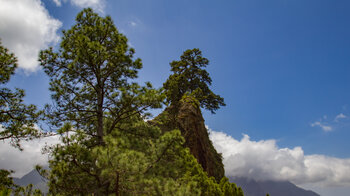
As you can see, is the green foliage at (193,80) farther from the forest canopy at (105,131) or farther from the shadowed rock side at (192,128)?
the forest canopy at (105,131)

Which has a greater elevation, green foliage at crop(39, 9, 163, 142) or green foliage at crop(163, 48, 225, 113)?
green foliage at crop(163, 48, 225, 113)

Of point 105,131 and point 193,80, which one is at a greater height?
point 193,80

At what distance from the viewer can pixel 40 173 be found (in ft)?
20.9

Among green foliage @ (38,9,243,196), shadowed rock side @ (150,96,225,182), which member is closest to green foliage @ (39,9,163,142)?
green foliage @ (38,9,243,196)

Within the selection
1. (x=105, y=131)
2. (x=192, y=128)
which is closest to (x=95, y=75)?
(x=105, y=131)

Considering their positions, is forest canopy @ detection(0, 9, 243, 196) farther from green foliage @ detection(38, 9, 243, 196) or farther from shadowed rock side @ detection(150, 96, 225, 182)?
shadowed rock side @ detection(150, 96, 225, 182)

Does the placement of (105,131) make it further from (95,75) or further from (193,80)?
(193,80)

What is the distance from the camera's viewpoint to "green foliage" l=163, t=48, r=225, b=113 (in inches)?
878

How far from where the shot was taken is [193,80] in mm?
23422

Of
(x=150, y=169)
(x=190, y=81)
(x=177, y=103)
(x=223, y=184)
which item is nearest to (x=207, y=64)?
(x=190, y=81)

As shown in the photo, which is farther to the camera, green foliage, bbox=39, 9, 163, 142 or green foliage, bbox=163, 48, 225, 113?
green foliage, bbox=163, 48, 225, 113

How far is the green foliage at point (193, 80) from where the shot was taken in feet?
73.2

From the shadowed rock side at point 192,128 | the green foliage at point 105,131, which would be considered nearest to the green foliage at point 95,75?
the green foliage at point 105,131

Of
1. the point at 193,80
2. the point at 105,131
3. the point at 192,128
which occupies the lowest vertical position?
the point at 105,131
